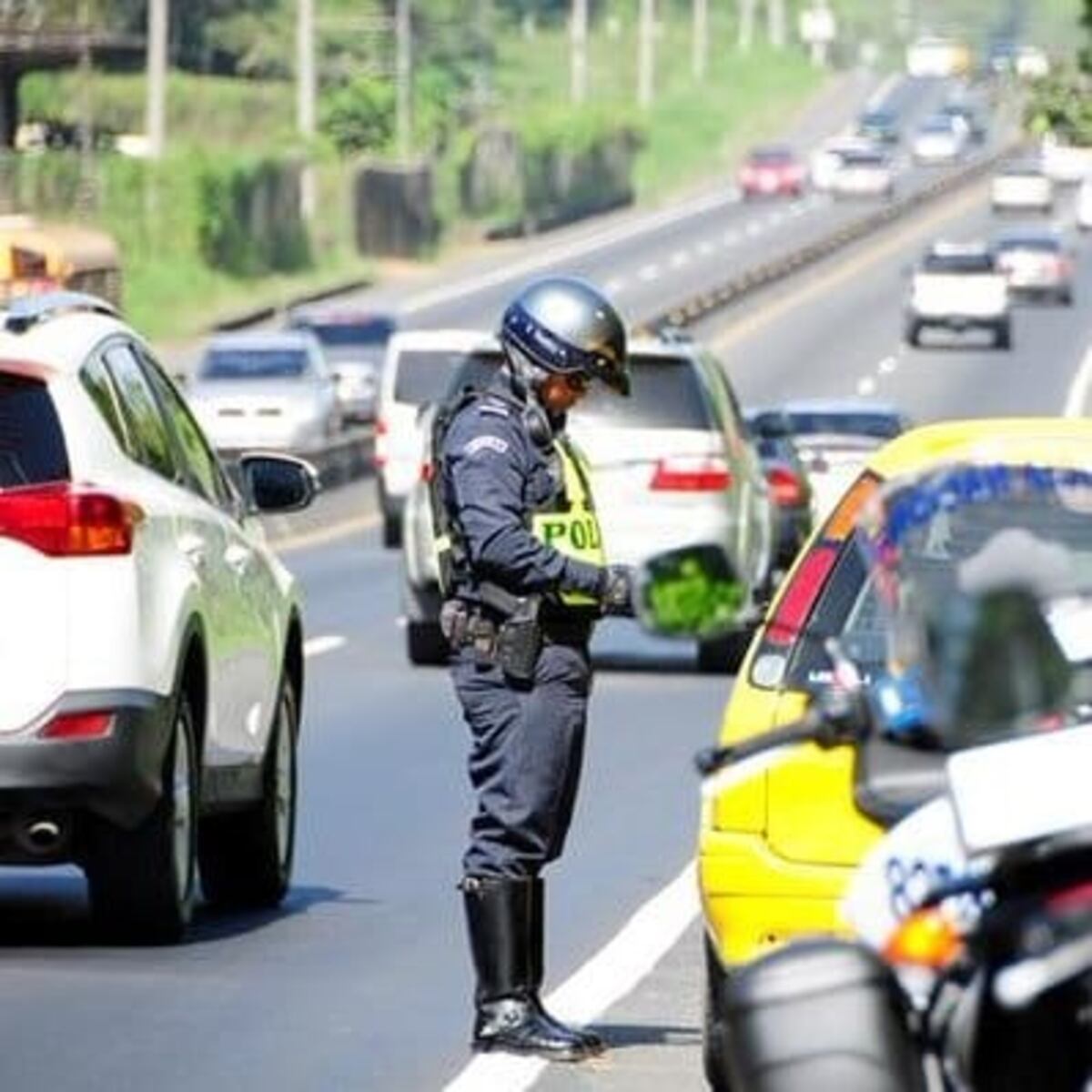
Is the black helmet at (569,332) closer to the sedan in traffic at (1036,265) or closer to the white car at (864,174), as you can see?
the sedan in traffic at (1036,265)

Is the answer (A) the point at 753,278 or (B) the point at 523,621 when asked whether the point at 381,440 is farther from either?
(A) the point at 753,278

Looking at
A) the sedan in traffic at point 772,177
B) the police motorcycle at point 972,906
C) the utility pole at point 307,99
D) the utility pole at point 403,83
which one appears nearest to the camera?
the police motorcycle at point 972,906

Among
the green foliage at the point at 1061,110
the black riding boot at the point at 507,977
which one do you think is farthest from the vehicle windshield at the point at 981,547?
the green foliage at the point at 1061,110

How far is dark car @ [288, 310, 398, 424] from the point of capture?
64625 mm

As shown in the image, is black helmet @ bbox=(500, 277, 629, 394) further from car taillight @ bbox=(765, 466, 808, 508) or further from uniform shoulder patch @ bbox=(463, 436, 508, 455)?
car taillight @ bbox=(765, 466, 808, 508)

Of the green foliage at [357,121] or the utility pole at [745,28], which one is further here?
the utility pole at [745,28]

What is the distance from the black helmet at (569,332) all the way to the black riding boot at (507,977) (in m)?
1.11

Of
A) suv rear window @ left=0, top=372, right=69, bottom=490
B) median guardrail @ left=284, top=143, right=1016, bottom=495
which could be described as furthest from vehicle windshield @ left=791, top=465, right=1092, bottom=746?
median guardrail @ left=284, top=143, right=1016, bottom=495

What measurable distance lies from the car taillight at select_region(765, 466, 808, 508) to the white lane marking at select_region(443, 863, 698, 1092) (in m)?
18.3

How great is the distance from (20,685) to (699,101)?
482 feet

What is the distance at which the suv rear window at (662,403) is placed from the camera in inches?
1037

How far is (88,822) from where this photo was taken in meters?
13.1

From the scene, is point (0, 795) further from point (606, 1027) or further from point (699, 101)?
point (699, 101)

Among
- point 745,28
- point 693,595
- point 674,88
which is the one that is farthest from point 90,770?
point 745,28
